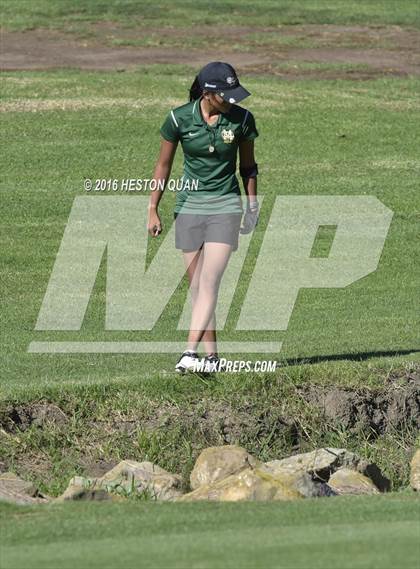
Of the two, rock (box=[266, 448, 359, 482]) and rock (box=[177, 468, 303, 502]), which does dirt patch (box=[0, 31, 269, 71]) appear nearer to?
rock (box=[266, 448, 359, 482])

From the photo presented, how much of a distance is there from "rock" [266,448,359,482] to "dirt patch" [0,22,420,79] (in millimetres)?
16815

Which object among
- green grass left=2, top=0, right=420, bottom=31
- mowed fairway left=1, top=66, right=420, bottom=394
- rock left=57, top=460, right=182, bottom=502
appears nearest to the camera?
rock left=57, top=460, right=182, bottom=502

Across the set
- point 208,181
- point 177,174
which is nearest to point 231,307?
point 208,181

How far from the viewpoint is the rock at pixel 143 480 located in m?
10.1

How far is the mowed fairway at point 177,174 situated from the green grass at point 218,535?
359 cm

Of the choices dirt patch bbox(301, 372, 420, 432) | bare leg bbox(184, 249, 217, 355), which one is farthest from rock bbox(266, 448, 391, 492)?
bare leg bbox(184, 249, 217, 355)

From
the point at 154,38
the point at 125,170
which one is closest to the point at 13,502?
the point at 125,170

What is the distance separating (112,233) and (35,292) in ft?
9.20

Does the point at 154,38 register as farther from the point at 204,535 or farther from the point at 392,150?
the point at 204,535

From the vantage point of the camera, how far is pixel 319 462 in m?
10.8

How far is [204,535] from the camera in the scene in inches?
299

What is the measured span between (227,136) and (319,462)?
2.47 meters

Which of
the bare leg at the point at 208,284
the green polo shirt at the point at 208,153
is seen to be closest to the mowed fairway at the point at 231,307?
the bare leg at the point at 208,284

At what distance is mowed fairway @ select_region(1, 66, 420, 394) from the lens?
1373cm
